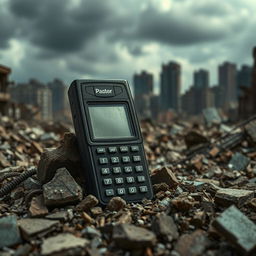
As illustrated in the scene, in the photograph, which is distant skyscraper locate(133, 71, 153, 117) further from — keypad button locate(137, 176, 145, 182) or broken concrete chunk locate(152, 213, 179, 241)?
broken concrete chunk locate(152, 213, 179, 241)

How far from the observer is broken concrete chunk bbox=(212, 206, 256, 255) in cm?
213

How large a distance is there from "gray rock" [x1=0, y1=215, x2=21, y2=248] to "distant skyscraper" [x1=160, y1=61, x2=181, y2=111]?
104293mm

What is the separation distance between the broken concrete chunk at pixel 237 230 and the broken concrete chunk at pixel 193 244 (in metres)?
0.11

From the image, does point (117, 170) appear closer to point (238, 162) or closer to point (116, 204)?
point (116, 204)

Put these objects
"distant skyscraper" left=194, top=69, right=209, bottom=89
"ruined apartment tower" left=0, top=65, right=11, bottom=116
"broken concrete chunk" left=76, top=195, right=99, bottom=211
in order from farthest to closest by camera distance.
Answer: "distant skyscraper" left=194, top=69, right=209, bottom=89 < "ruined apartment tower" left=0, top=65, right=11, bottom=116 < "broken concrete chunk" left=76, top=195, right=99, bottom=211

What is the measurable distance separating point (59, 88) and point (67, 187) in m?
127

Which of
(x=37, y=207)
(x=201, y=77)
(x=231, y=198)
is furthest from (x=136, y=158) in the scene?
(x=201, y=77)

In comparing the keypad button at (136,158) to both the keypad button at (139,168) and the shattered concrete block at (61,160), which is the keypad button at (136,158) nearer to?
the keypad button at (139,168)

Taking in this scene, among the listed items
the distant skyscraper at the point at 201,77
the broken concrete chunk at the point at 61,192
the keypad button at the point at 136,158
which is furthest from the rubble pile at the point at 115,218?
the distant skyscraper at the point at 201,77

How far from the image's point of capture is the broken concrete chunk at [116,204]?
2.76m

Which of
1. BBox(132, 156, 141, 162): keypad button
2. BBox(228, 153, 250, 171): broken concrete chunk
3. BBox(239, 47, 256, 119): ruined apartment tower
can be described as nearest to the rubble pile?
BBox(132, 156, 141, 162): keypad button

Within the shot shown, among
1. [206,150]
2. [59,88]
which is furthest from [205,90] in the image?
[206,150]

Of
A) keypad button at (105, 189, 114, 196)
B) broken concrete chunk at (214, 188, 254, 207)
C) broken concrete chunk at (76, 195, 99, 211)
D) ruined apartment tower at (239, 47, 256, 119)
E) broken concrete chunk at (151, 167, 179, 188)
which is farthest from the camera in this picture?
ruined apartment tower at (239, 47, 256, 119)

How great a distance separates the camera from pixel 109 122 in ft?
11.0
